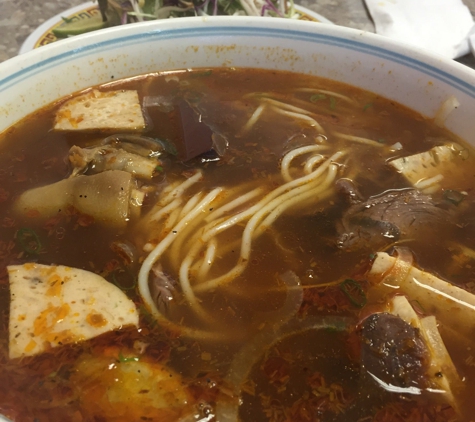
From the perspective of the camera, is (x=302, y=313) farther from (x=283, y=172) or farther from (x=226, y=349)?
(x=283, y=172)

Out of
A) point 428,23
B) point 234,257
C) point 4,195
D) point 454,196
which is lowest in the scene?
point 234,257

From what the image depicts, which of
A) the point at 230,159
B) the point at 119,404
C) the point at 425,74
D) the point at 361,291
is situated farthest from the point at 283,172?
the point at 119,404

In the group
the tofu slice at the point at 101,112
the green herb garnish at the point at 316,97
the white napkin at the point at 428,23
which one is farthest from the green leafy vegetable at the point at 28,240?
the white napkin at the point at 428,23

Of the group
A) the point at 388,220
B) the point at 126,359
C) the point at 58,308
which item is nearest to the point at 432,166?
the point at 388,220

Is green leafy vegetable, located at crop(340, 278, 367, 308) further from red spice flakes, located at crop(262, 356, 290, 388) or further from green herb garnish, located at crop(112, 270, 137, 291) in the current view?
green herb garnish, located at crop(112, 270, 137, 291)

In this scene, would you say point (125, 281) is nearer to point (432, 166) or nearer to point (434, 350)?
point (434, 350)
